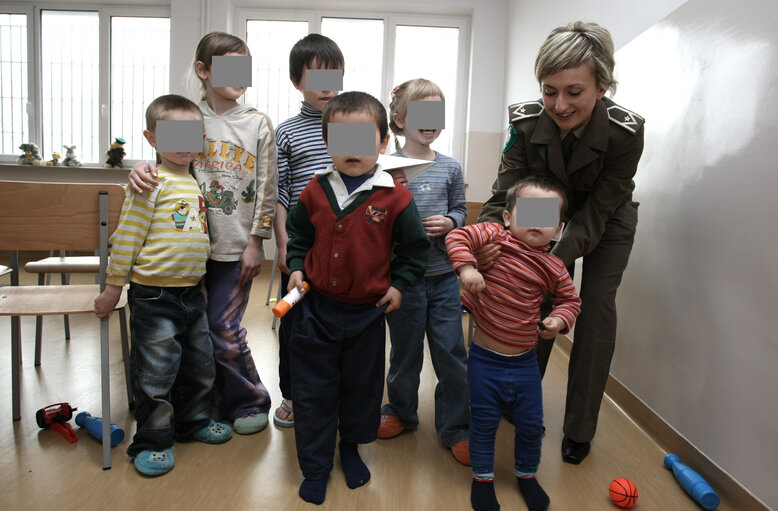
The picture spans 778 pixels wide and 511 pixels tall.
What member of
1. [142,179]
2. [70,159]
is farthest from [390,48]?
[142,179]

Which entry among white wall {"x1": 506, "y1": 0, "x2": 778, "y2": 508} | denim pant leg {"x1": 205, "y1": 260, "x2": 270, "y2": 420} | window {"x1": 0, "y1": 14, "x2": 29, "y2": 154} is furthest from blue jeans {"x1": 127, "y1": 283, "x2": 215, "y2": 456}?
window {"x1": 0, "y1": 14, "x2": 29, "y2": 154}

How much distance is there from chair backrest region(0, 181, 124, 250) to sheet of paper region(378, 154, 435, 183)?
706 millimetres

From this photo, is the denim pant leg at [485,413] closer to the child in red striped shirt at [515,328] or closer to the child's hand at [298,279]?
the child in red striped shirt at [515,328]

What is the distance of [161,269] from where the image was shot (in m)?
1.35

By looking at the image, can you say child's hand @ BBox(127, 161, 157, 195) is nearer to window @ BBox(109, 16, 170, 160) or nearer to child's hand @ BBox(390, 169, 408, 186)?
child's hand @ BBox(390, 169, 408, 186)

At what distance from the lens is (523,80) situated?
3.50 metres

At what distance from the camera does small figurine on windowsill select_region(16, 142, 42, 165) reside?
175 inches

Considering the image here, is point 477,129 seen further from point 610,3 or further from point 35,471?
point 35,471

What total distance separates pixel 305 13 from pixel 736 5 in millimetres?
3865

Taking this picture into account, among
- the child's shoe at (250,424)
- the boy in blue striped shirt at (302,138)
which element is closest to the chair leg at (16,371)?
the child's shoe at (250,424)

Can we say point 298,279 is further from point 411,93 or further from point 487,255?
point 411,93

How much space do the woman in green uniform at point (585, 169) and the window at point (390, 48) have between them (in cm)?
314

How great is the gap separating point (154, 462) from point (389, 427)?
682mm

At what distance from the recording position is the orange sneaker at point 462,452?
4.80 feet
